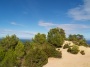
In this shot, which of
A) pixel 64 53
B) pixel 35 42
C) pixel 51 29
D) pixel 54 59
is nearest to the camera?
pixel 54 59

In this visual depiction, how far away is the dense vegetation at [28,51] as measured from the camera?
22.6 metres

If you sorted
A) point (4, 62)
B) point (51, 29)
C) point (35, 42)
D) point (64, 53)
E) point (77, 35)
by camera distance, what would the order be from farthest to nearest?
point (77, 35), point (51, 29), point (35, 42), point (64, 53), point (4, 62)

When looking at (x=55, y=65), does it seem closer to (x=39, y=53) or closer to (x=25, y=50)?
(x=39, y=53)

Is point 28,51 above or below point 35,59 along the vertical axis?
above

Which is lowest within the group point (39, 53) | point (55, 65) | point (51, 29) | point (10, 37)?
point (55, 65)

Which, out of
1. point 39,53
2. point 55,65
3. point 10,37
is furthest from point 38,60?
point 10,37

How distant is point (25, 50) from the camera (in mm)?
30531

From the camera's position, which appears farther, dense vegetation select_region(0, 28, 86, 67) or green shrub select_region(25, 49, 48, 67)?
green shrub select_region(25, 49, 48, 67)

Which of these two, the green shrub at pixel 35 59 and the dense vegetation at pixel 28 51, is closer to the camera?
the dense vegetation at pixel 28 51

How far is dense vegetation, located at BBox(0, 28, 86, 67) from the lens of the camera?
74.0 feet

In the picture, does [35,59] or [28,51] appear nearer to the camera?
[35,59]

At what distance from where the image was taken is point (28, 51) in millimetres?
28484

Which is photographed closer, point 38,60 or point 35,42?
point 38,60

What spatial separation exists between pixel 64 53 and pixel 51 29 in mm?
12369
